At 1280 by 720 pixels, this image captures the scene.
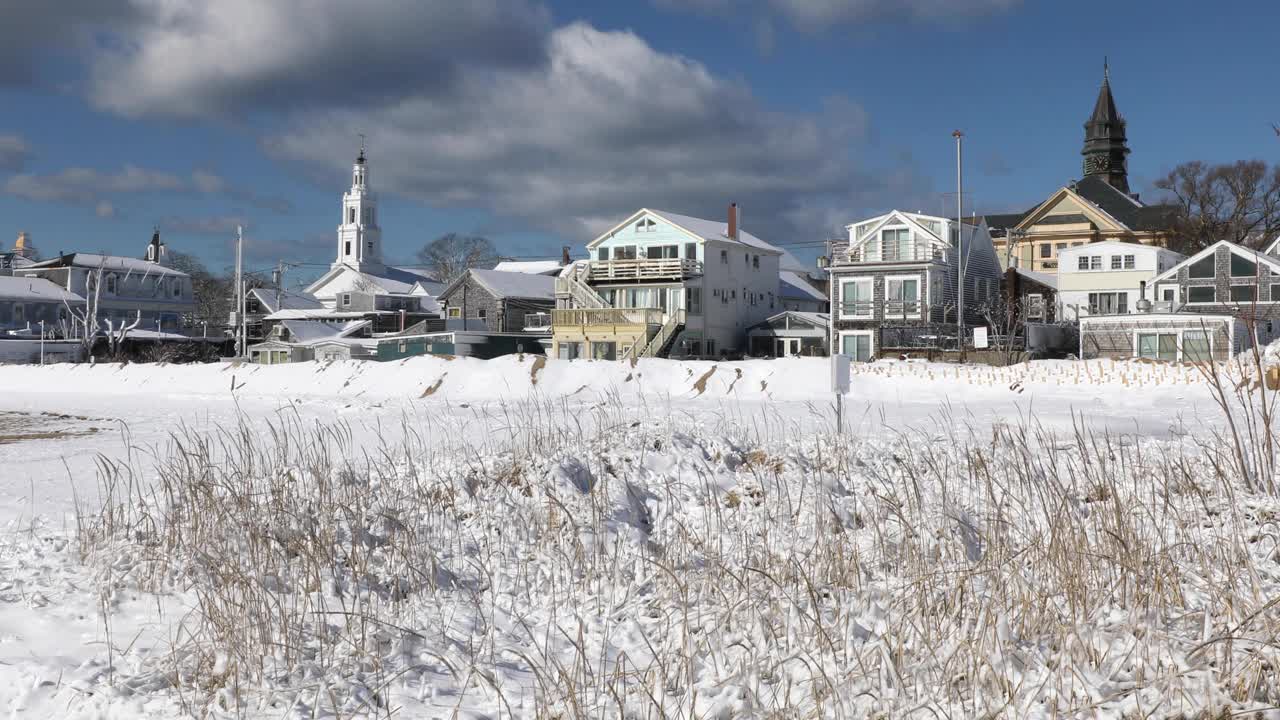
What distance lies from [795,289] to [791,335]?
1053 centimetres

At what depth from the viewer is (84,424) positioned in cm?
2131

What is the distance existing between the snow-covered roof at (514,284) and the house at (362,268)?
46.9ft

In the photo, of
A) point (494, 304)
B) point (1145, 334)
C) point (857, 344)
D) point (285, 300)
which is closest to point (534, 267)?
point (494, 304)

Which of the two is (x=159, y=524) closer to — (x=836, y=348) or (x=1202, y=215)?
(x=836, y=348)

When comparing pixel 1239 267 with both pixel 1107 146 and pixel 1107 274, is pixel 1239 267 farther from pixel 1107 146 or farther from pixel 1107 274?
pixel 1107 146

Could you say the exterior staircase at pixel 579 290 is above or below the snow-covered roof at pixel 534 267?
below

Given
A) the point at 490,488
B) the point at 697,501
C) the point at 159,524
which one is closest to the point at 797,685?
the point at 697,501

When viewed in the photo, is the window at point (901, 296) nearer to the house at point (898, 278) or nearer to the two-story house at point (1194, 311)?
the house at point (898, 278)

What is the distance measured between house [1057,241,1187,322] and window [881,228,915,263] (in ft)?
35.0

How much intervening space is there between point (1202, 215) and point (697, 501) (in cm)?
7785

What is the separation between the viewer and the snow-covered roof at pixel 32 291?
66000mm

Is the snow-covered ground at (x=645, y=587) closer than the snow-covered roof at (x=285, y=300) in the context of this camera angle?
Yes

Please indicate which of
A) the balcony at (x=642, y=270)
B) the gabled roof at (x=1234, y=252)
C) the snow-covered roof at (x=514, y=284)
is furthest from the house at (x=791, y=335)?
the gabled roof at (x=1234, y=252)

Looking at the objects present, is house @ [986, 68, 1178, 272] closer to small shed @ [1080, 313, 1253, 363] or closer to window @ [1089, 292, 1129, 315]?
window @ [1089, 292, 1129, 315]
